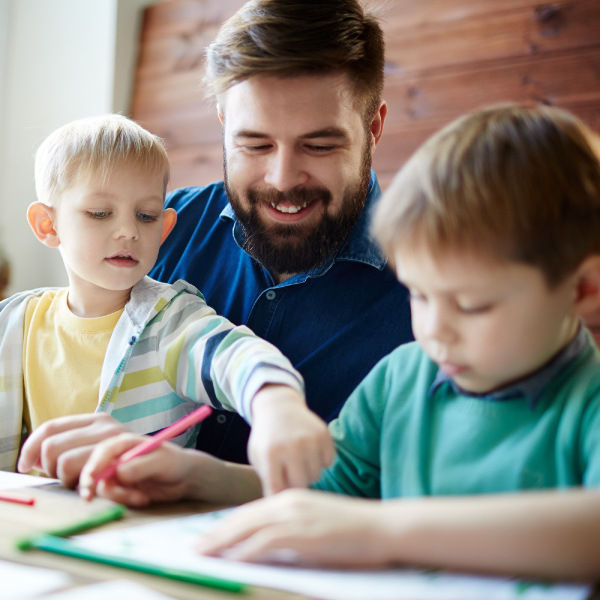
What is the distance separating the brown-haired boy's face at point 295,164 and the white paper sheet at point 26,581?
843 millimetres

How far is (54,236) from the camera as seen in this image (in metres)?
1.23

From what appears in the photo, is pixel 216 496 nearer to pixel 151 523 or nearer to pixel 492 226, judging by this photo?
pixel 151 523

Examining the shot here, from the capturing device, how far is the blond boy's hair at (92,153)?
115cm

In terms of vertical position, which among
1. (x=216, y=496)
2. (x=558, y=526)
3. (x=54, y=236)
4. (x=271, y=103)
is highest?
(x=271, y=103)

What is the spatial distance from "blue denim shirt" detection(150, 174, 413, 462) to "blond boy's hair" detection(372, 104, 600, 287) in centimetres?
57

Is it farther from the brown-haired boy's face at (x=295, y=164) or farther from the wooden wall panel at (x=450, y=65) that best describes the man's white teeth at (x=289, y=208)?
the wooden wall panel at (x=450, y=65)

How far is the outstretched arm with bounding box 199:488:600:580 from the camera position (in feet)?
1.80

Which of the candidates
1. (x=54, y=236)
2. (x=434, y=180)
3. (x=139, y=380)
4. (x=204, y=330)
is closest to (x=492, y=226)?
(x=434, y=180)

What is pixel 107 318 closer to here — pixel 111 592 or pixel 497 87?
pixel 111 592

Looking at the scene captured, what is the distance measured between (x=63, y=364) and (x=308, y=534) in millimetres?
703

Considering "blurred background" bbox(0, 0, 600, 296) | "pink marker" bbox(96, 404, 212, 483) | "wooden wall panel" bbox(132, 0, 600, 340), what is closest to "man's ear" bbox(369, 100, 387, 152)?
"wooden wall panel" bbox(132, 0, 600, 340)

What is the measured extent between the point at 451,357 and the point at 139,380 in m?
0.57

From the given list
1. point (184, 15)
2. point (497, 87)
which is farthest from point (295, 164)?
point (184, 15)

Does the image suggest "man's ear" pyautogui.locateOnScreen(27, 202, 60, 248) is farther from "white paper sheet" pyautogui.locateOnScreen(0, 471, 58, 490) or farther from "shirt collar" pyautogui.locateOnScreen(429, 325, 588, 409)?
"shirt collar" pyautogui.locateOnScreen(429, 325, 588, 409)
